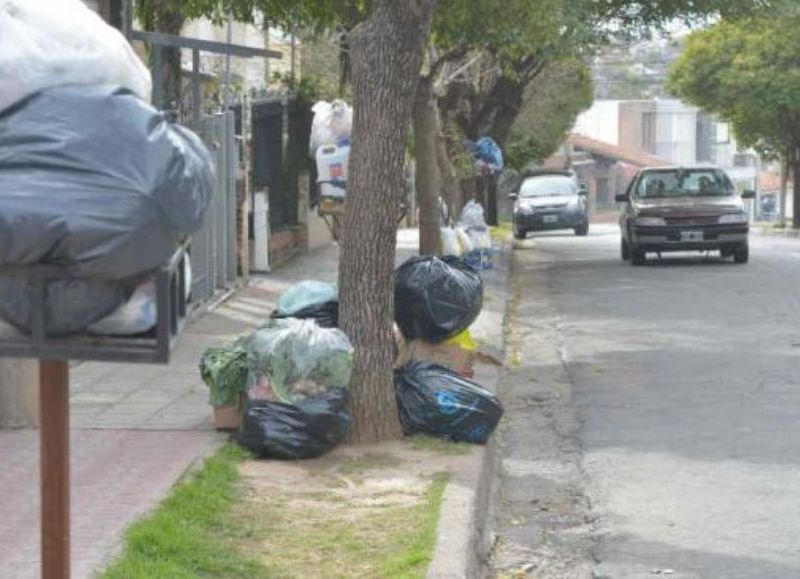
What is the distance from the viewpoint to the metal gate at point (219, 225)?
1655 cm

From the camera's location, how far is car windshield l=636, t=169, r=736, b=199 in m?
25.8

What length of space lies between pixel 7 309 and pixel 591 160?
76166 mm

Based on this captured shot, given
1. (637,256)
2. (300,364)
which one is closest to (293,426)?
(300,364)

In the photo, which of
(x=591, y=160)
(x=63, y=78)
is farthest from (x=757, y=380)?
(x=591, y=160)

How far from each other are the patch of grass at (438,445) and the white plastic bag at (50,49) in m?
5.31

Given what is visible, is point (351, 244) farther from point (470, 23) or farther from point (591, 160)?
point (591, 160)

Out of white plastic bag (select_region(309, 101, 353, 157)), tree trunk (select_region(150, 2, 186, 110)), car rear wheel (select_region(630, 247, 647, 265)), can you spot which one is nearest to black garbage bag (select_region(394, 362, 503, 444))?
tree trunk (select_region(150, 2, 186, 110))

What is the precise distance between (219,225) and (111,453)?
350 inches

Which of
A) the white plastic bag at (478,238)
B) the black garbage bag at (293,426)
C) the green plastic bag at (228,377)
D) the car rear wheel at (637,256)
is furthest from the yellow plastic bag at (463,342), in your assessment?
the car rear wheel at (637,256)

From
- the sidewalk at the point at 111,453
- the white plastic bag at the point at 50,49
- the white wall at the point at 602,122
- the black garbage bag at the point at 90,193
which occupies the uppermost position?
the white wall at the point at 602,122

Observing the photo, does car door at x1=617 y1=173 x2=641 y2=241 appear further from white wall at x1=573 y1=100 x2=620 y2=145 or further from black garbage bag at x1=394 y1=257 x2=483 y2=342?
white wall at x1=573 y1=100 x2=620 y2=145

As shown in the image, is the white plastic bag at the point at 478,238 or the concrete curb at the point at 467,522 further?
the white plastic bag at the point at 478,238

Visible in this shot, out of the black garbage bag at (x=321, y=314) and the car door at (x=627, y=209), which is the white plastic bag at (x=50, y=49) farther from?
the car door at (x=627, y=209)

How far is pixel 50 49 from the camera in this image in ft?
13.3
